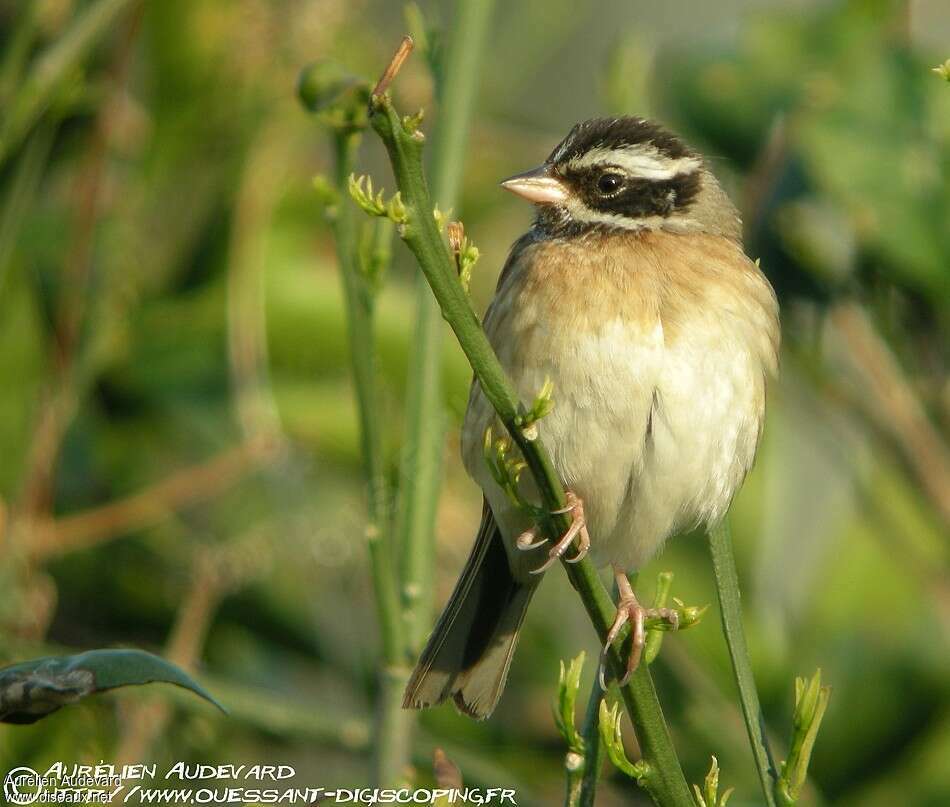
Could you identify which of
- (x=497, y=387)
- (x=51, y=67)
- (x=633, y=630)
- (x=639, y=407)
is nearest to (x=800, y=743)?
(x=633, y=630)

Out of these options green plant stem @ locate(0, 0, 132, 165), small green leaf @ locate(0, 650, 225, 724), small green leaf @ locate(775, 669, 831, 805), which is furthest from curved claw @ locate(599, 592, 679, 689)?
green plant stem @ locate(0, 0, 132, 165)

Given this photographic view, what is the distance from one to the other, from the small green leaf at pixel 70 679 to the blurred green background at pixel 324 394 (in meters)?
1.31

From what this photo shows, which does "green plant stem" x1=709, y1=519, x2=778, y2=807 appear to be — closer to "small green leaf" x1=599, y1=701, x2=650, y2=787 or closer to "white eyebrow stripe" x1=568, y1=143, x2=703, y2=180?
"small green leaf" x1=599, y1=701, x2=650, y2=787

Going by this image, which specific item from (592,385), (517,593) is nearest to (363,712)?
(517,593)

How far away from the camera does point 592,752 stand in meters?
1.90

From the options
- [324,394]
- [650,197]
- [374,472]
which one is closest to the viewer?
[374,472]

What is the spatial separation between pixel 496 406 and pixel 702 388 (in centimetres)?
113

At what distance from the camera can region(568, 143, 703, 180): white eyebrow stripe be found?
2.97 m

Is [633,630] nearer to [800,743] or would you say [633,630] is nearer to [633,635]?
[633,635]

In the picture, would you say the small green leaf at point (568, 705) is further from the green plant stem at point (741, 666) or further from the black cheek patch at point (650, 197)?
the black cheek patch at point (650, 197)

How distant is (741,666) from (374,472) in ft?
2.03

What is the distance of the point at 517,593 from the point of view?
2.94 meters

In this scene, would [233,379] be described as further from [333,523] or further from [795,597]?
[795,597]

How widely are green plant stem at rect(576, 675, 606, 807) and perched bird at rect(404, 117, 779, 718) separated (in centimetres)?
51
